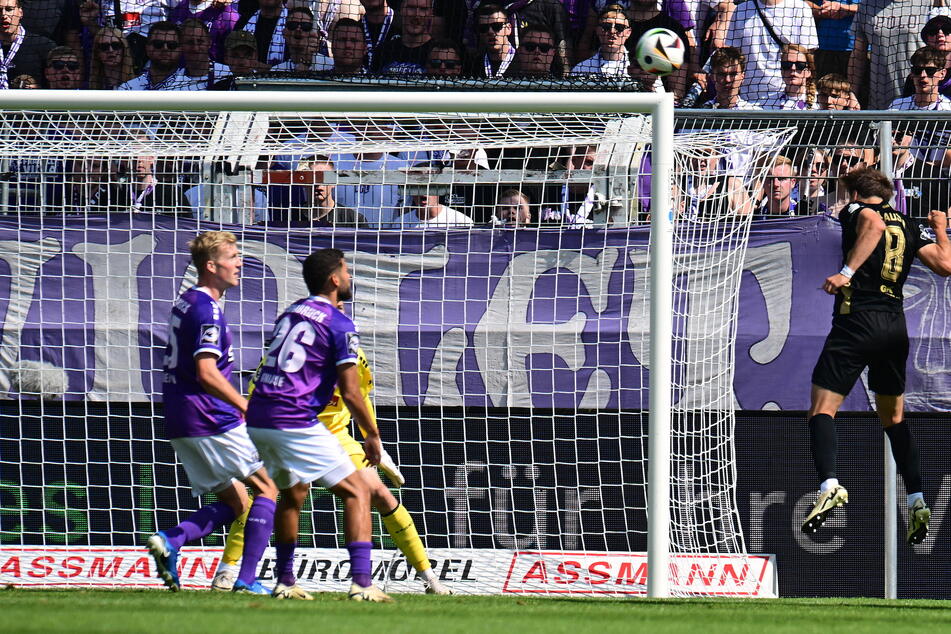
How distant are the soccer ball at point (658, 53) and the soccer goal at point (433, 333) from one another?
0.96 metres

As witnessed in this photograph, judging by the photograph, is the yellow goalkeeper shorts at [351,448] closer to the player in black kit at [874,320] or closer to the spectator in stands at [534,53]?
the player in black kit at [874,320]

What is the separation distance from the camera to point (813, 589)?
8.12 metres

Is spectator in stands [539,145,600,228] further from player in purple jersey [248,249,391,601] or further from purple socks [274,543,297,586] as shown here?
purple socks [274,543,297,586]

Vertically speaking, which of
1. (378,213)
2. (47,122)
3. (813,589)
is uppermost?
(47,122)

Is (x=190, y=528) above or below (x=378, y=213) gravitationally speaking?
below

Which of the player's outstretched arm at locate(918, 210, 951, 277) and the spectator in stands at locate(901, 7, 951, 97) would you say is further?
the spectator in stands at locate(901, 7, 951, 97)

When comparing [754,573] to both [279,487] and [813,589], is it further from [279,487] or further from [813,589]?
[279,487]

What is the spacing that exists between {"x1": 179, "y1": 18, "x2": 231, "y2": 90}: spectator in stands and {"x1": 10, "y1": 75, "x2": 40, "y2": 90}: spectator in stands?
1.26 metres

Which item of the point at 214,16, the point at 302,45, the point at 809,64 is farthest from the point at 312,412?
the point at 809,64

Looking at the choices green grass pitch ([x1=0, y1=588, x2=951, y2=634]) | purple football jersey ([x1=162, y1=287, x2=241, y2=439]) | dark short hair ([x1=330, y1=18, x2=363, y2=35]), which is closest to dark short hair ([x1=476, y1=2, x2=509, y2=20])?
dark short hair ([x1=330, y1=18, x2=363, y2=35])

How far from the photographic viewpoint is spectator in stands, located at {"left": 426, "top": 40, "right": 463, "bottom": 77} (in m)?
10.3

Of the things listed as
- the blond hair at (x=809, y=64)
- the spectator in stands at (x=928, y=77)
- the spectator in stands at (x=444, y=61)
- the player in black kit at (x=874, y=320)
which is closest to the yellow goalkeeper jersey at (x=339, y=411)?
the player in black kit at (x=874, y=320)

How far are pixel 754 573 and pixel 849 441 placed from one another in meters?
1.08

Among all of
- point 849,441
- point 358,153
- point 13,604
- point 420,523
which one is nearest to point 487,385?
point 420,523
